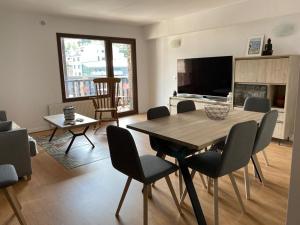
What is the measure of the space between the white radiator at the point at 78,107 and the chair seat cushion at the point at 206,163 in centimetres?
375

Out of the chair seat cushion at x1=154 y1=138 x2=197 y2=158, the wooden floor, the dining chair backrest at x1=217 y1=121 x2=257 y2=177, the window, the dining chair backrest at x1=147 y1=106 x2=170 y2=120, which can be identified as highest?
the window

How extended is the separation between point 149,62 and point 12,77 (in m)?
3.36

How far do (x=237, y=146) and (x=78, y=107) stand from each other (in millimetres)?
4178

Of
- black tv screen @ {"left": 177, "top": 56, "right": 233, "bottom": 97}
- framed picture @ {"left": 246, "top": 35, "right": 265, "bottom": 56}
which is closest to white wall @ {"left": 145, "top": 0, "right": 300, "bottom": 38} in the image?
framed picture @ {"left": 246, "top": 35, "right": 265, "bottom": 56}

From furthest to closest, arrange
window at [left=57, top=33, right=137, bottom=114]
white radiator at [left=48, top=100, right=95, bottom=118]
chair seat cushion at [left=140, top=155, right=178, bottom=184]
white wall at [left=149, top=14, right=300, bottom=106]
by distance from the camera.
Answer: window at [left=57, top=33, right=137, bottom=114] → white radiator at [left=48, top=100, right=95, bottom=118] → white wall at [left=149, top=14, right=300, bottom=106] → chair seat cushion at [left=140, top=155, right=178, bottom=184]

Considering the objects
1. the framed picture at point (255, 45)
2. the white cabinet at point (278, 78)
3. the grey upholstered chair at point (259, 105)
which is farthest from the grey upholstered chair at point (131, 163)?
the framed picture at point (255, 45)

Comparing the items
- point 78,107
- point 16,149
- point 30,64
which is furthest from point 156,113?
point 30,64

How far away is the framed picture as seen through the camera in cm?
393

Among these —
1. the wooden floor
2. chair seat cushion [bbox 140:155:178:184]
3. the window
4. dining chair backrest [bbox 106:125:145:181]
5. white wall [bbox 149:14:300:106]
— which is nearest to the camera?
dining chair backrest [bbox 106:125:145:181]

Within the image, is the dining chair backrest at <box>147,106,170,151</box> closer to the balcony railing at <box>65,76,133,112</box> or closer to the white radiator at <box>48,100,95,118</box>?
the white radiator at <box>48,100,95,118</box>

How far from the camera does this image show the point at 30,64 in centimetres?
458

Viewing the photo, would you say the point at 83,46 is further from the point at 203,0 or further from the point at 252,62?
the point at 252,62

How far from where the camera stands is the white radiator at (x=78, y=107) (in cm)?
488

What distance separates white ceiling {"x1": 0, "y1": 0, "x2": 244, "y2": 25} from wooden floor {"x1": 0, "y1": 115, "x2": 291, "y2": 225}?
273 cm
